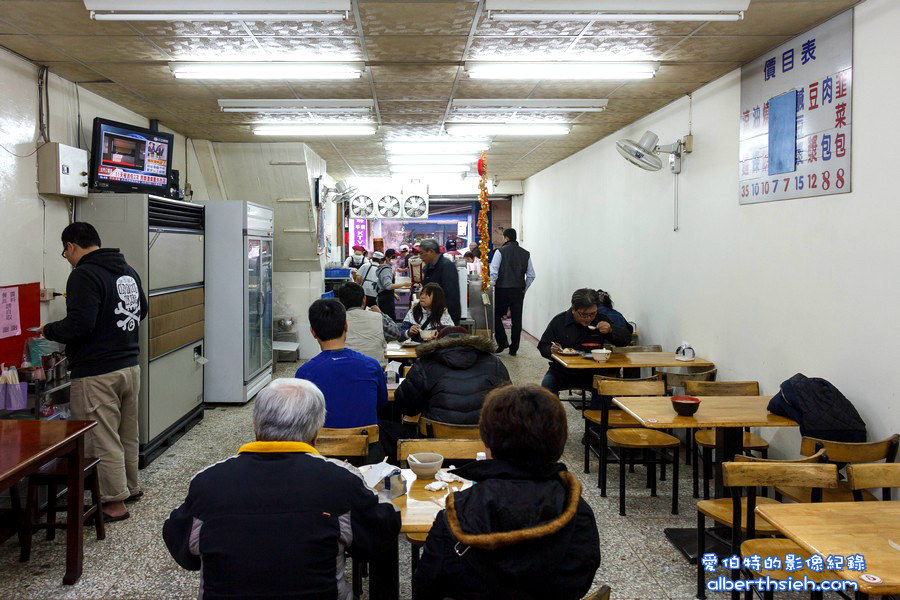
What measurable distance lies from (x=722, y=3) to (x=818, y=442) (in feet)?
7.57

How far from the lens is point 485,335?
16.3 ft

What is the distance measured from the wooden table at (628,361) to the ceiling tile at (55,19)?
3735 millimetres

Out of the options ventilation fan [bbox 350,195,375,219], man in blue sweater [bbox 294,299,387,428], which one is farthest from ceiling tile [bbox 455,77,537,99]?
ventilation fan [bbox 350,195,375,219]

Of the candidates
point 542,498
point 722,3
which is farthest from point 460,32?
point 542,498

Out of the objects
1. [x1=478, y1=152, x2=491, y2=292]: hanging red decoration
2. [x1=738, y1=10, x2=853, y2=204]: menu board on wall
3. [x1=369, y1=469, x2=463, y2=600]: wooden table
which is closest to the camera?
[x1=369, y1=469, x2=463, y2=600]: wooden table

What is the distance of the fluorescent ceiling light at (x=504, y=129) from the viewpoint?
23.0 feet

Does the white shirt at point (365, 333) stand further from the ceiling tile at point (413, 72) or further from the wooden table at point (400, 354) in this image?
the ceiling tile at point (413, 72)

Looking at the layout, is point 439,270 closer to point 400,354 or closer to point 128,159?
point 400,354

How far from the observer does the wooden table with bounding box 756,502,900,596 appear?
176cm

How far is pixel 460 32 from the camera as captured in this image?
4109mm

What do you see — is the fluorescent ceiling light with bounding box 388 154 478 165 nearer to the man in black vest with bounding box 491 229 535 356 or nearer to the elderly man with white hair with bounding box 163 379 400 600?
the man in black vest with bounding box 491 229 535 356

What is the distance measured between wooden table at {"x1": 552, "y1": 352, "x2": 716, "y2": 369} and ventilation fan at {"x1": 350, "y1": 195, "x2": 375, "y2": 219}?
823cm

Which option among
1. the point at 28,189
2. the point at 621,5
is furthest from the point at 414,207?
the point at 621,5

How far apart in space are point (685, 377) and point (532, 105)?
9.10ft
